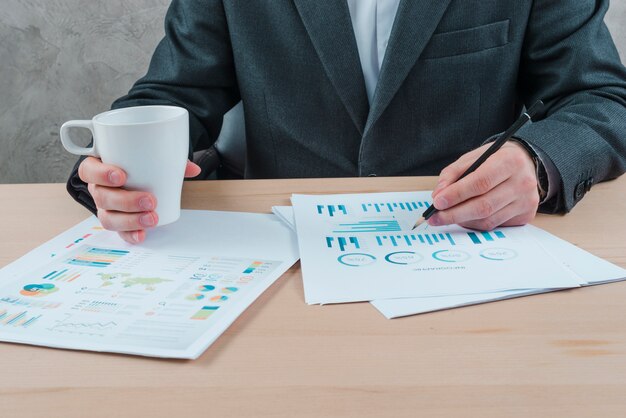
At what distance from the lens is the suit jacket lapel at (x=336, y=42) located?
112cm

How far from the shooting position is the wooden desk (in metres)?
0.45

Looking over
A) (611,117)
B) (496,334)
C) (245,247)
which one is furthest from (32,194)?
(611,117)

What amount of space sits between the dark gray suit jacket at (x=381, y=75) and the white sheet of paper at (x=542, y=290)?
0.39 meters

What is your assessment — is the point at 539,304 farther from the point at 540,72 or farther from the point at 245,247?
the point at 540,72

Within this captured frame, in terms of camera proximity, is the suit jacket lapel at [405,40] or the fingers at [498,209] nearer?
the fingers at [498,209]

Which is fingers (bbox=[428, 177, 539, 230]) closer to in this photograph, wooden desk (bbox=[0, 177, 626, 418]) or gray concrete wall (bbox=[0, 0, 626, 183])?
wooden desk (bbox=[0, 177, 626, 418])

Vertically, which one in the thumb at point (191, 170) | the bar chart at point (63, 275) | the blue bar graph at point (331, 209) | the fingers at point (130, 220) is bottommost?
the blue bar graph at point (331, 209)

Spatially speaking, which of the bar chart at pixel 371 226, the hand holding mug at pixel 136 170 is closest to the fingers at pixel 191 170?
the hand holding mug at pixel 136 170

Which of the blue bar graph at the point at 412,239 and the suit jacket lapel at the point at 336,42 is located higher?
the suit jacket lapel at the point at 336,42

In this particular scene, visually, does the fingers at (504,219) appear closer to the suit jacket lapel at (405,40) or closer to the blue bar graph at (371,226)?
the blue bar graph at (371,226)

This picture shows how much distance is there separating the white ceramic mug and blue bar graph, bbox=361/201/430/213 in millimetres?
236

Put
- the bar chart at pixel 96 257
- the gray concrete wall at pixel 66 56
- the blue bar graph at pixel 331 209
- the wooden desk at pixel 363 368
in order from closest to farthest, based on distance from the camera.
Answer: the wooden desk at pixel 363 368, the bar chart at pixel 96 257, the blue bar graph at pixel 331 209, the gray concrete wall at pixel 66 56

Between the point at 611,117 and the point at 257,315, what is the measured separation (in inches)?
25.3

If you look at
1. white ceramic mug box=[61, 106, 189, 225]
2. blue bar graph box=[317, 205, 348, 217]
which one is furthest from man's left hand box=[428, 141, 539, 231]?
white ceramic mug box=[61, 106, 189, 225]
